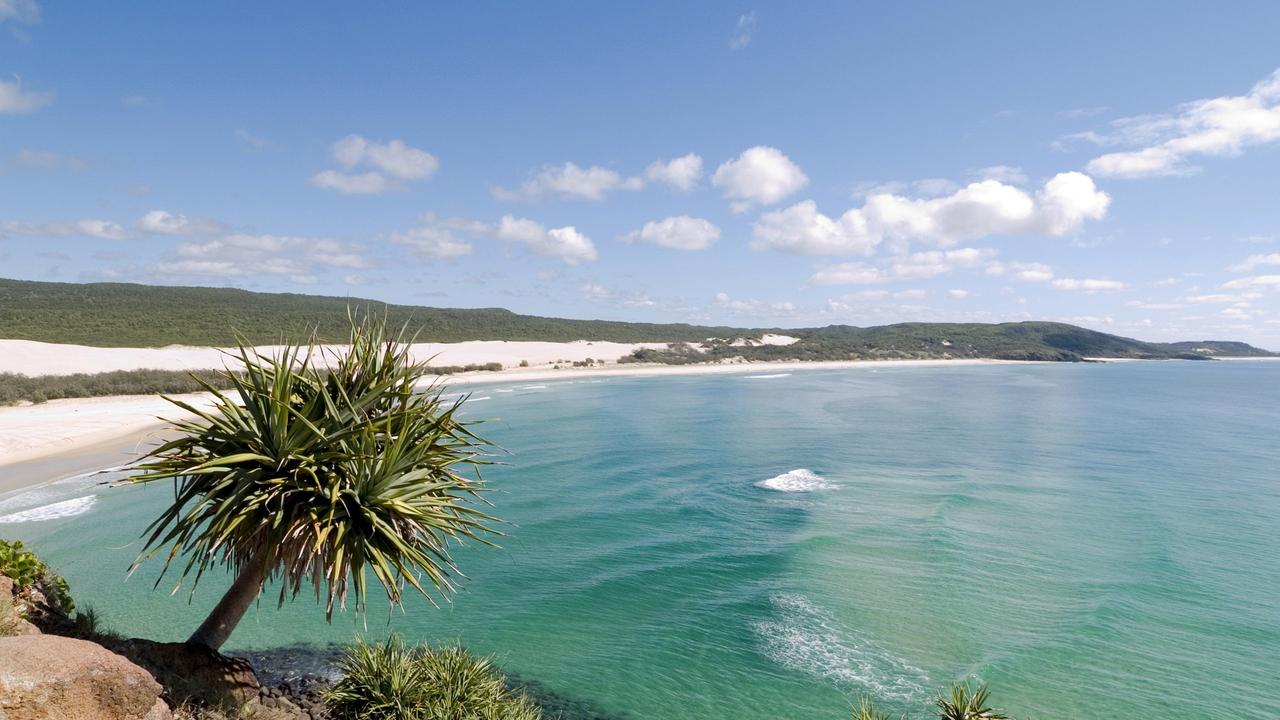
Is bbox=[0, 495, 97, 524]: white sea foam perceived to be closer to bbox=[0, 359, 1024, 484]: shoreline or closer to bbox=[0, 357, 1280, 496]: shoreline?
A: bbox=[0, 357, 1280, 496]: shoreline

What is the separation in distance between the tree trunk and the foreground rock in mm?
990

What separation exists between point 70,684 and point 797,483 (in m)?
21.4

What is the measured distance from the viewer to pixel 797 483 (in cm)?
2353

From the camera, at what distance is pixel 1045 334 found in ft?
532

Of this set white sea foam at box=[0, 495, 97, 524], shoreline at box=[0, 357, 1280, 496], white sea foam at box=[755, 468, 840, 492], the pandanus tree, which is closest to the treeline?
shoreline at box=[0, 357, 1280, 496]

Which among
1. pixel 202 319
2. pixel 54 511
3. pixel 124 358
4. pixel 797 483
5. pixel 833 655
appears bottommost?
pixel 833 655

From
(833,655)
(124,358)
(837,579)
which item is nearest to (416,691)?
(833,655)

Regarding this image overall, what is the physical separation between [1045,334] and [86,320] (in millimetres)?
191915

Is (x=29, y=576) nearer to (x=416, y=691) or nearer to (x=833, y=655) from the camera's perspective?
(x=416, y=691)

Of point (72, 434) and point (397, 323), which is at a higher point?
point (397, 323)

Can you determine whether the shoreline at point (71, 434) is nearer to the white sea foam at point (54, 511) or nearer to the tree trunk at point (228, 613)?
the white sea foam at point (54, 511)

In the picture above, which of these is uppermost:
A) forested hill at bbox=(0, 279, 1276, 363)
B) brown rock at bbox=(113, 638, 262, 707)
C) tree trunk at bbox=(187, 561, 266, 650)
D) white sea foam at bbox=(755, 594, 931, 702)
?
forested hill at bbox=(0, 279, 1276, 363)

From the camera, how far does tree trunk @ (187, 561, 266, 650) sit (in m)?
6.70

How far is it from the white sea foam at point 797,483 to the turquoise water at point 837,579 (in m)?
0.16
